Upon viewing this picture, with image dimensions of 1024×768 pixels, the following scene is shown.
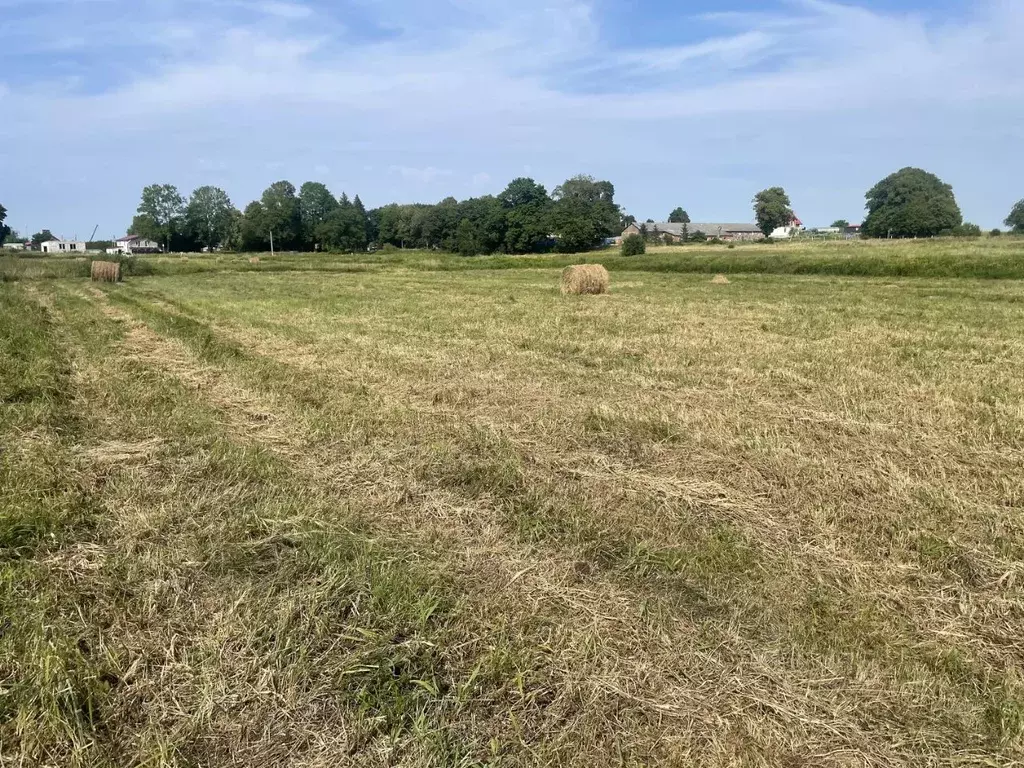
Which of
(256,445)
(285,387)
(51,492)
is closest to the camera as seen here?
(51,492)

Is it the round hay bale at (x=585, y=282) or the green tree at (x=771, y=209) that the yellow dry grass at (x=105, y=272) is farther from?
the green tree at (x=771, y=209)

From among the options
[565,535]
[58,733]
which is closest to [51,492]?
[58,733]

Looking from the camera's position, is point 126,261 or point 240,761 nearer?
point 240,761

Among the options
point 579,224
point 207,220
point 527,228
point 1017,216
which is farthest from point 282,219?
point 1017,216

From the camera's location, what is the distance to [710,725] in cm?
300

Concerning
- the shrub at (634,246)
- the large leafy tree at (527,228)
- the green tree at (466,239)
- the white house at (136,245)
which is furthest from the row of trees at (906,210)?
the white house at (136,245)

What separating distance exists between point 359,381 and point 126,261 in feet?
163

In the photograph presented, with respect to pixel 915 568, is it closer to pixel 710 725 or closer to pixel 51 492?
pixel 710 725

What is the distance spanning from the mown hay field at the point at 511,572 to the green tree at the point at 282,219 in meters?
110

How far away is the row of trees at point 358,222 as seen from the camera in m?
104

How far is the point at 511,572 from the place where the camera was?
4305 millimetres

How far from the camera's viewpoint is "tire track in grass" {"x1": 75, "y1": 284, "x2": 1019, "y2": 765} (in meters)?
3.01

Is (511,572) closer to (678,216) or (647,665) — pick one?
(647,665)

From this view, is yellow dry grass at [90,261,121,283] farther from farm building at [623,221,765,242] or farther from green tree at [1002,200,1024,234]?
green tree at [1002,200,1024,234]
